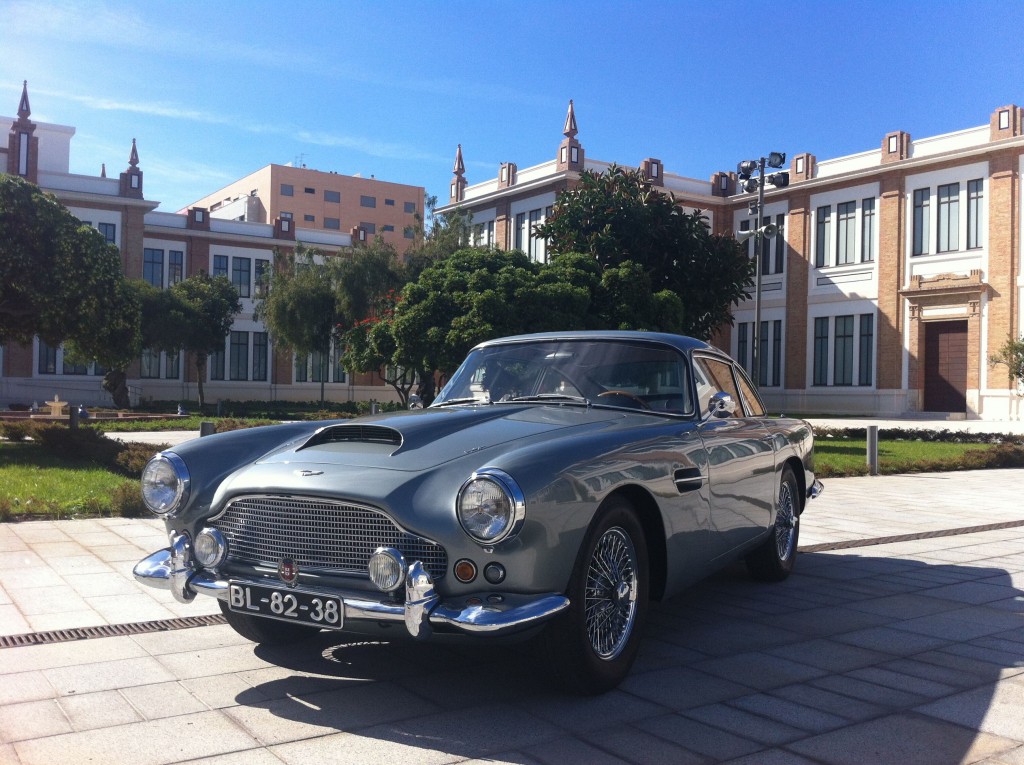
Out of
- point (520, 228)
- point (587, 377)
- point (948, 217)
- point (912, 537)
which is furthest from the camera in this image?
point (520, 228)

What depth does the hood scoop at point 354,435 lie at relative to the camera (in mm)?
4227

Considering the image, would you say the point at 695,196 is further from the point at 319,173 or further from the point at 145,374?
the point at 319,173

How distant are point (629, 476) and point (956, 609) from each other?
10.2ft

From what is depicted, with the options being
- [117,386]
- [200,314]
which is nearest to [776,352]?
[200,314]

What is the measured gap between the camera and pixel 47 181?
142ft

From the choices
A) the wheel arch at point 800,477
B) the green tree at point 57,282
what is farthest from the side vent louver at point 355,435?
the green tree at point 57,282

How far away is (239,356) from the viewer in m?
50.8

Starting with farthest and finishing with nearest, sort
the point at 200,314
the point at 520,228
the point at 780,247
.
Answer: the point at 520,228 → the point at 780,247 → the point at 200,314

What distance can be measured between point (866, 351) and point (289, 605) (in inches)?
1661

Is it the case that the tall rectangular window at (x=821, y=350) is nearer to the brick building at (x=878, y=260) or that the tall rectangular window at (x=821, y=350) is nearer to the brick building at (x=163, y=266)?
the brick building at (x=878, y=260)

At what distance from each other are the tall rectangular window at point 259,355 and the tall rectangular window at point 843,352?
30.6m

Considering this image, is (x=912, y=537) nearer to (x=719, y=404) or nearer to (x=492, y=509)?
(x=719, y=404)

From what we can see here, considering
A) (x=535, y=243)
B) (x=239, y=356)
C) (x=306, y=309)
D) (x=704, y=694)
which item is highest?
(x=535, y=243)

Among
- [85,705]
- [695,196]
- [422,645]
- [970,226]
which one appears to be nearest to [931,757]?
[422,645]
